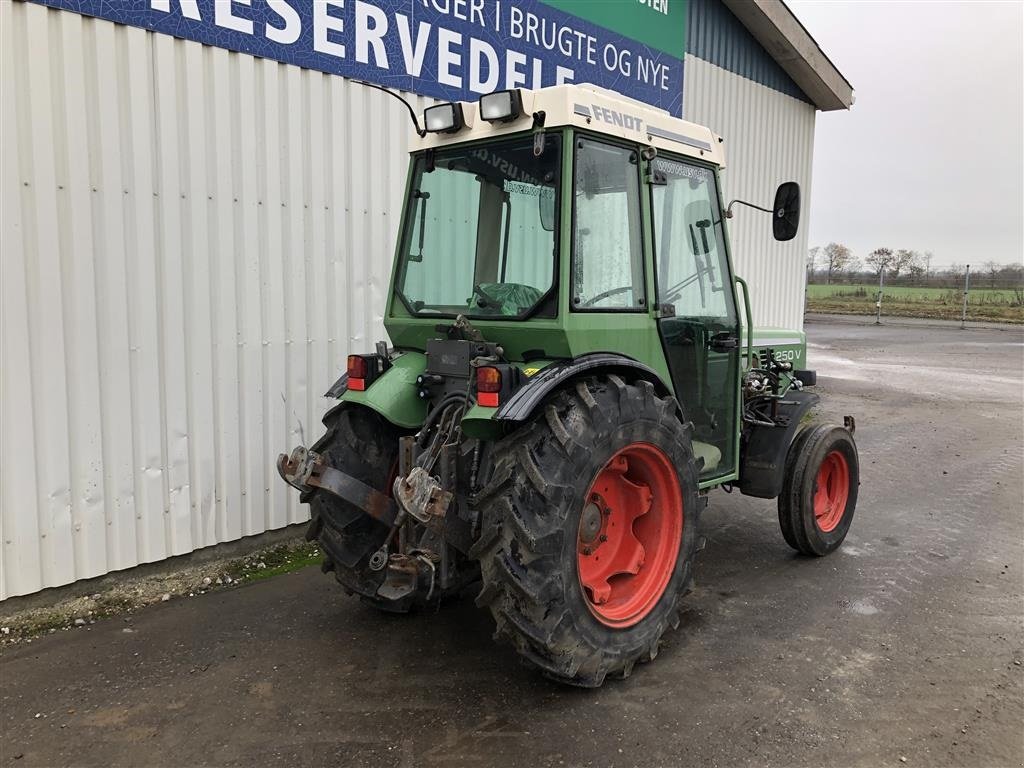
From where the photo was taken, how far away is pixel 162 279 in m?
4.51

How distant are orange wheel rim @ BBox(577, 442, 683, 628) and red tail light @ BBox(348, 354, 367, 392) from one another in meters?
1.30

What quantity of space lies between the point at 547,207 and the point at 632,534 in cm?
166

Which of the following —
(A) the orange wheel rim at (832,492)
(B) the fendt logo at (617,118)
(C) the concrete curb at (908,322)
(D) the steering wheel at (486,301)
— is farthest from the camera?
(C) the concrete curb at (908,322)

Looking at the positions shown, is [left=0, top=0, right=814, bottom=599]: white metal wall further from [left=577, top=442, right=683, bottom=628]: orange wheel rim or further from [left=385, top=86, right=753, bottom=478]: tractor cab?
[left=577, top=442, right=683, bottom=628]: orange wheel rim

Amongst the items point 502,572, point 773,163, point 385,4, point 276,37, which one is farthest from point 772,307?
point 502,572

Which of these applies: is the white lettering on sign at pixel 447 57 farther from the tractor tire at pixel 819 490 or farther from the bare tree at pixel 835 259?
the bare tree at pixel 835 259

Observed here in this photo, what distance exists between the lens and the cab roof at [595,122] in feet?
11.0

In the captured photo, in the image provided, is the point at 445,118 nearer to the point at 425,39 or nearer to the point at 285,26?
the point at 285,26

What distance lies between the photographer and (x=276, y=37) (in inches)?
193

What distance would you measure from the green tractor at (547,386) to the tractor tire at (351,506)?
0.4 inches

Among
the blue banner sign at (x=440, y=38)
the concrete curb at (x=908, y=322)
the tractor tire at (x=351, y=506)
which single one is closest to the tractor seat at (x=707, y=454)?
the tractor tire at (x=351, y=506)

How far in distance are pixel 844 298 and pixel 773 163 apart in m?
→ 28.4

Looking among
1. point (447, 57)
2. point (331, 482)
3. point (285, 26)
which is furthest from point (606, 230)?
point (447, 57)

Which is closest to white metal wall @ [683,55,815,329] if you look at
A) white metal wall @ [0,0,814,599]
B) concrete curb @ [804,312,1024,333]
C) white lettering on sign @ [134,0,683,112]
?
white lettering on sign @ [134,0,683,112]
